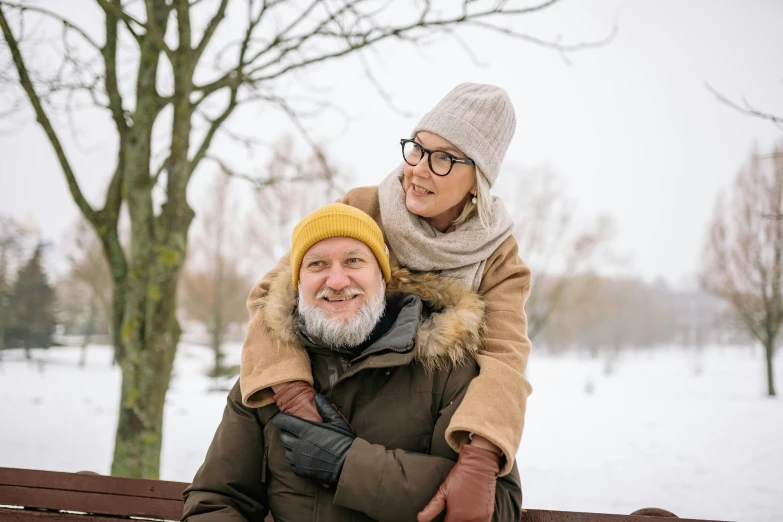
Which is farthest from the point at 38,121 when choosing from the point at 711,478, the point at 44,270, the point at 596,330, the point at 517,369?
the point at 596,330

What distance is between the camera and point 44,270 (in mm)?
20891

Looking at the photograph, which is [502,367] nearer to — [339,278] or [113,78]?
[339,278]

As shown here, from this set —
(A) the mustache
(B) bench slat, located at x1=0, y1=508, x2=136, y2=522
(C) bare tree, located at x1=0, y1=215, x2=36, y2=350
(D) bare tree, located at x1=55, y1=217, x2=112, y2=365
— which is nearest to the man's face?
(A) the mustache

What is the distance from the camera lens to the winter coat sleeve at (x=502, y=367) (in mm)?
1724

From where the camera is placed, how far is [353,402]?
1.98 metres

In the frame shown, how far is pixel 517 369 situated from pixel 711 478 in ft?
28.3

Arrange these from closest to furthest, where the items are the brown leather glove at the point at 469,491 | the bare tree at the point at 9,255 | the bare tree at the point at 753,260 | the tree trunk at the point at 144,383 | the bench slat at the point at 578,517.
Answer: the brown leather glove at the point at 469,491 → the bench slat at the point at 578,517 → the tree trunk at the point at 144,383 → the bare tree at the point at 753,260 → the bare tree at the point at 9,255

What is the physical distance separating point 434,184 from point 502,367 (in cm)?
73

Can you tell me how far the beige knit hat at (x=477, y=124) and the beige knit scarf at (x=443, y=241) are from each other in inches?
8.1

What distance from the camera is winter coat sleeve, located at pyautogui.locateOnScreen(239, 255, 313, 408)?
6.27ft

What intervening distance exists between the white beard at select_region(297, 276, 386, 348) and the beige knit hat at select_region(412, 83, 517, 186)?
66cm

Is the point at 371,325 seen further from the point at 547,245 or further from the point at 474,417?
the point at 547,245

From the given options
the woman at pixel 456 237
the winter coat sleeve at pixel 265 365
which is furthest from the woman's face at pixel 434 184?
the winter coat sleeve at pixel 265 365

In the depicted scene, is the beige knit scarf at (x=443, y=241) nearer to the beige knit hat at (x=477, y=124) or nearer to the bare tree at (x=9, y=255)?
the beige knit hat at (x=477, y=124)
